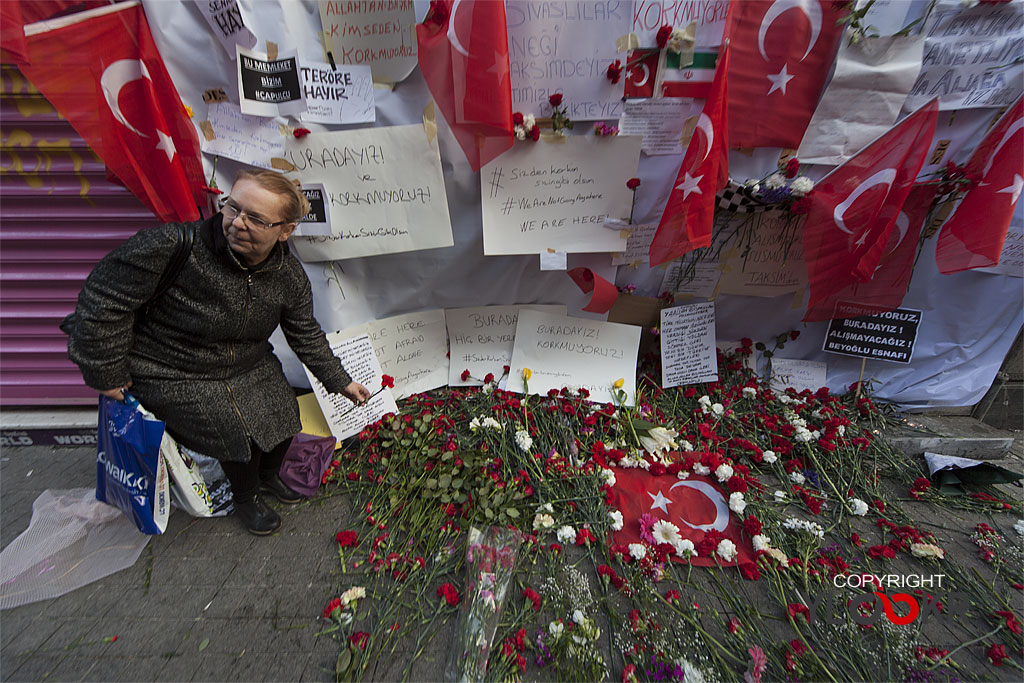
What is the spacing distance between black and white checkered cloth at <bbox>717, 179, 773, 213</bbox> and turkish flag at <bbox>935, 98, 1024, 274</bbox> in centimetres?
78

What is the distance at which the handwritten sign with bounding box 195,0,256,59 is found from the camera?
5.17 ft

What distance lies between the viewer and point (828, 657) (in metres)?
1.33

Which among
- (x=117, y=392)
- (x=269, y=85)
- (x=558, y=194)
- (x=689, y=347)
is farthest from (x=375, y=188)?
(x=689, y=347)

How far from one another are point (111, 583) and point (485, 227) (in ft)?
7.12

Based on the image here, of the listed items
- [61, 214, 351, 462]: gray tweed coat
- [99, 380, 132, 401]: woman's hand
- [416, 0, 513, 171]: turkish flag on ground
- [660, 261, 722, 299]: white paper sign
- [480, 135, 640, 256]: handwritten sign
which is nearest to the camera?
[61, 214, 351, 462]: gray tweed coat

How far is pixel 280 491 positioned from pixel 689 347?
2371 mm

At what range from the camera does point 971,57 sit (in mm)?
1724

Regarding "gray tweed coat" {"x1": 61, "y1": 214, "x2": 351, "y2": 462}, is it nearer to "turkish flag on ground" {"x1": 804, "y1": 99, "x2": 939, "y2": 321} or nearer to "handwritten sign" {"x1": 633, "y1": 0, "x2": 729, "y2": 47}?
"handwritten sign" {"x1": 633, "y1": 0, "x2": 729, "y2": 47}

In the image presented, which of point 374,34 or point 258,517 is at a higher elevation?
point 374,34

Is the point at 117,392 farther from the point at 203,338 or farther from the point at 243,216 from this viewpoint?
the point at 243,216

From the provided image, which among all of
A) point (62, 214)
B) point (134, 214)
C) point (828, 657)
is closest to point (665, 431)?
point (828, 657)

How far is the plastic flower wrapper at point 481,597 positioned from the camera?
1.32m

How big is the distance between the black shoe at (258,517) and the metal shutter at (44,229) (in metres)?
1.51

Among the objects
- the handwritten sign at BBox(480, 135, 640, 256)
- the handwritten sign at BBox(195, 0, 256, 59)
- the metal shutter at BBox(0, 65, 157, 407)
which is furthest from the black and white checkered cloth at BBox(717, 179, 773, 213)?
the metal shutter at BBox(0, 65, 157, 407)
